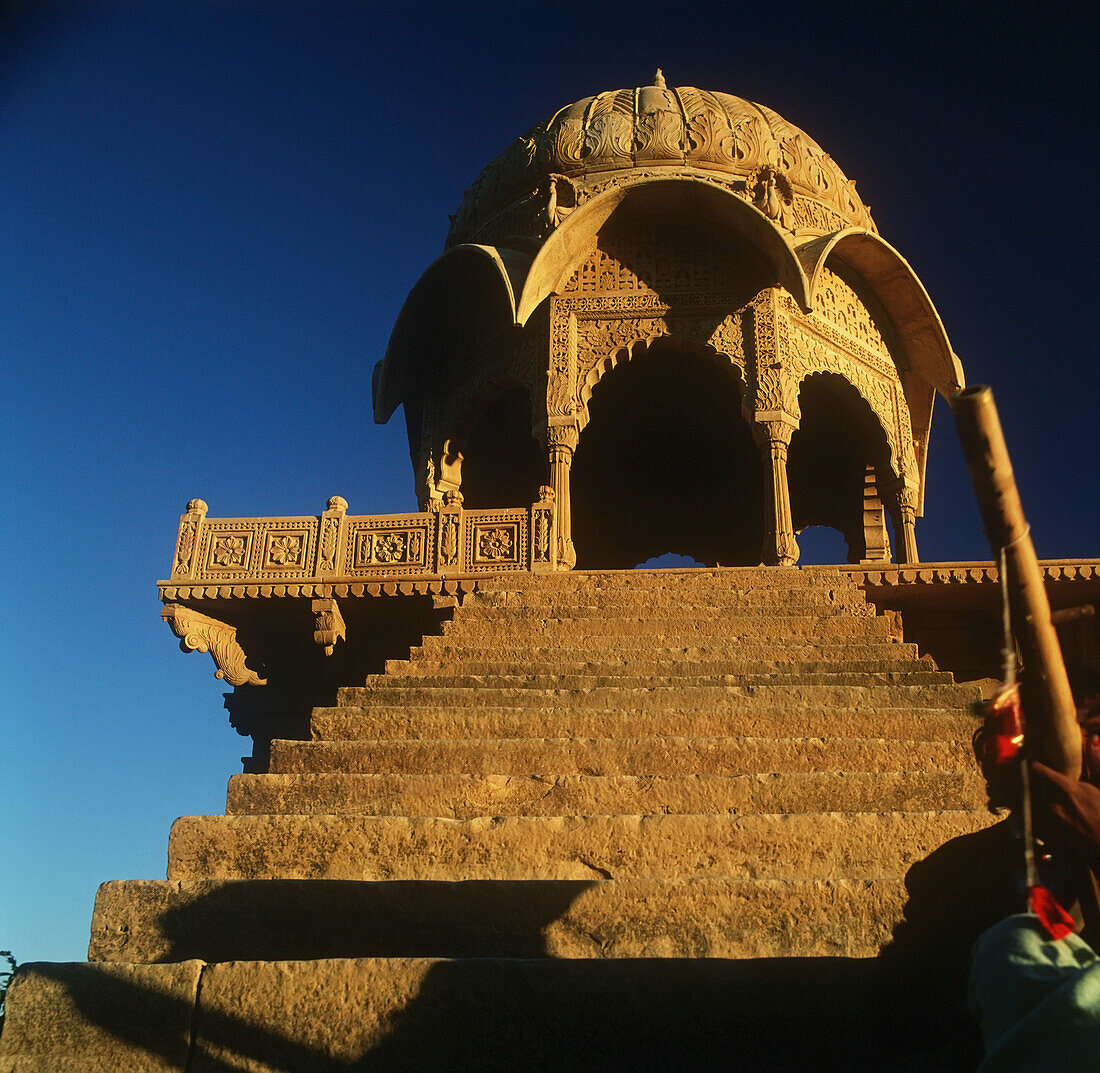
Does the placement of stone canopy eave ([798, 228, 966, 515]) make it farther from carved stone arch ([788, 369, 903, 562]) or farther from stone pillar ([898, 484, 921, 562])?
carved stone arch ([788, 369, 903, 562])

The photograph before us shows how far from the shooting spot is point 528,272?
33.0 ft

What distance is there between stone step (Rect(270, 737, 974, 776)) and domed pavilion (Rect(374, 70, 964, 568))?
4.52m

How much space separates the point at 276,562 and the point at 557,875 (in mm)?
6413

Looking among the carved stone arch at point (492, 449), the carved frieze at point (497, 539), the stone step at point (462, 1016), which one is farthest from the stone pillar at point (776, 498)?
the stone step at point (462, 1016)

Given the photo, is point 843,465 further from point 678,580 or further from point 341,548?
point 341,548

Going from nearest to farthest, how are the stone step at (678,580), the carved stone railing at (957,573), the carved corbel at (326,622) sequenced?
the stone step at (678,580), the carved stone railing at (957,573), the carved corbel at (326,622)

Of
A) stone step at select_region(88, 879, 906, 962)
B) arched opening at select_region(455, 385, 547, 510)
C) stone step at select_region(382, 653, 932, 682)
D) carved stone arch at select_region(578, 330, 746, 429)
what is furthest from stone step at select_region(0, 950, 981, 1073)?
arched opening at select_region(455, 385, 547, 510)

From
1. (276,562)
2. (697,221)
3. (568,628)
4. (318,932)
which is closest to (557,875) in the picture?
(318,932)

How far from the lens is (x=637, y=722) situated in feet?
15.3

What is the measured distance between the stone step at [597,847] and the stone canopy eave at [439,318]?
7.85 metres

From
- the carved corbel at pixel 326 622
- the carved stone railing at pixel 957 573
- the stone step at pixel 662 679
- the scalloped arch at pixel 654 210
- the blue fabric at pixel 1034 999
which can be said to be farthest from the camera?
the scalloped arch at pixel 654 210

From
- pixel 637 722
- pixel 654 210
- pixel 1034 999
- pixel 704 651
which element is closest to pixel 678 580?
pixel 704 651

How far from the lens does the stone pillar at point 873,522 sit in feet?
42.4

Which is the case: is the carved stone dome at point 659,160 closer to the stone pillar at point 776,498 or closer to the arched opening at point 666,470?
the arched opening at point 666,470
